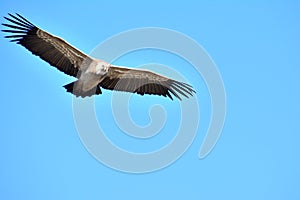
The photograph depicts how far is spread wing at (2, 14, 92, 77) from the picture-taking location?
17.7m

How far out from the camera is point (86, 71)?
18391 mm

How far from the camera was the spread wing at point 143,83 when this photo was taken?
62.5ft

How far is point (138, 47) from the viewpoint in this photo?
1803 centimetres

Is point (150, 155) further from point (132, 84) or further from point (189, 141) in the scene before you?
point (132, 84)

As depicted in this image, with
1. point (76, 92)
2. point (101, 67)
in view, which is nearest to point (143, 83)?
point (101, 67)

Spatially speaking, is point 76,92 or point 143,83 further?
point 143,83

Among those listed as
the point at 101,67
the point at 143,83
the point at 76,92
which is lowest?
the point at 76,92

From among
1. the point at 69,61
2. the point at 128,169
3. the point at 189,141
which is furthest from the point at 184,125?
the point at 69,61

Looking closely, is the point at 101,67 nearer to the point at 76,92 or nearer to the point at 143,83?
the point at 76,92

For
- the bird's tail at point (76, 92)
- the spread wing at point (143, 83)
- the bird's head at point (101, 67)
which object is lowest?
the bird's tail at point (76, 92)

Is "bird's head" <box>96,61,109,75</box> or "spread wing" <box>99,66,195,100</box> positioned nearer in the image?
"bird's head" <box>96,61,109,75</box>

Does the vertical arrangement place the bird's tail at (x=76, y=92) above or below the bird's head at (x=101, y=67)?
below

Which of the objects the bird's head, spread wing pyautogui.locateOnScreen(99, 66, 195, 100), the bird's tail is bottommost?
the bird's tail

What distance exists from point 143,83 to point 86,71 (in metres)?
2.11
